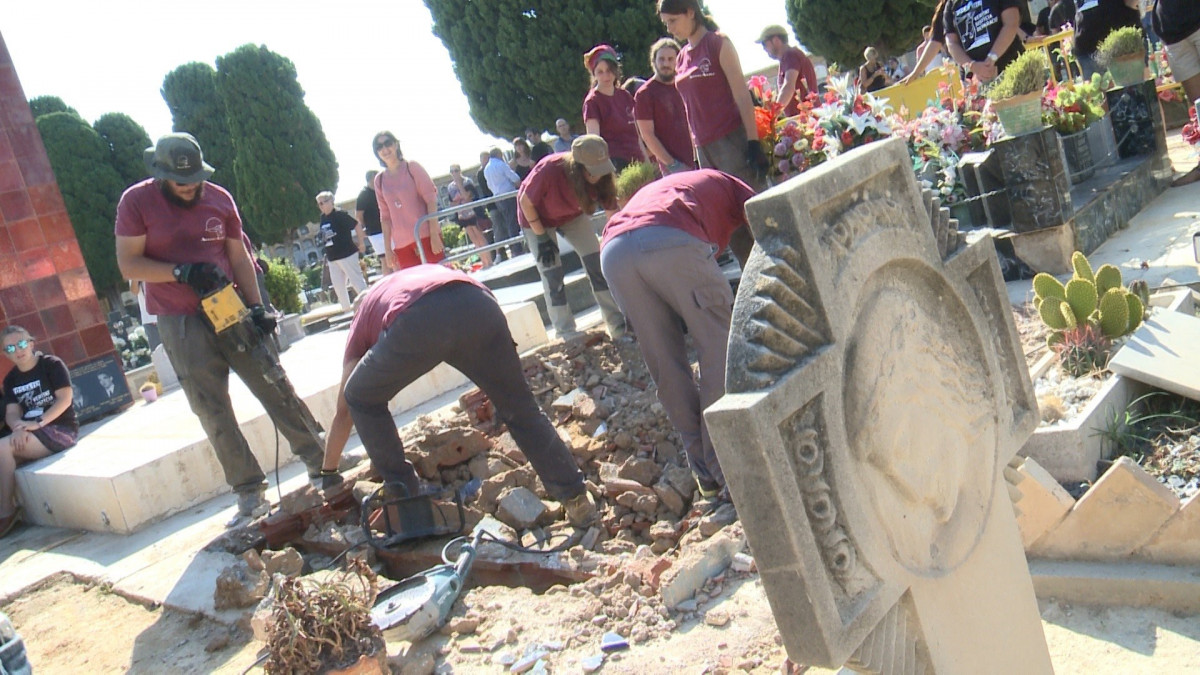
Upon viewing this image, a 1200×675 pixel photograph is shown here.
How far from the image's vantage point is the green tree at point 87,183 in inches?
1217

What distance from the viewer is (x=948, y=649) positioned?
5.96ft

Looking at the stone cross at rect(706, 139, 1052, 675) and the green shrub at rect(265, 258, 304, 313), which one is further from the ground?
the green shrub at rect(265, 258, 304, 313)

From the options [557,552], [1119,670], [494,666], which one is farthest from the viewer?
[557,552]

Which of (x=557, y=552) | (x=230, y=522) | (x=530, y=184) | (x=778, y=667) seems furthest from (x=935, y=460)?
(x=530, y=184)

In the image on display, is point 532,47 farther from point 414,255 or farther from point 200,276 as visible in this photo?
point 200,276

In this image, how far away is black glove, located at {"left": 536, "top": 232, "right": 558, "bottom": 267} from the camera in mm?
6535

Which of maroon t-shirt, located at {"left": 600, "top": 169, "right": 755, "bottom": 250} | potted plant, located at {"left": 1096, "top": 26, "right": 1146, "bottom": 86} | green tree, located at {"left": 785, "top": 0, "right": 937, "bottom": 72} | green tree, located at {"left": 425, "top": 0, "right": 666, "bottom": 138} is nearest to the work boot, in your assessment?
maroon t-shirt, located at {"left": 600, "top": 169, "right": 755, "bottom": 250}

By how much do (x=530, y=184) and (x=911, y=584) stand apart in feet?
14.9

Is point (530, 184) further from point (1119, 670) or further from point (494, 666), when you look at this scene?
point (1119, 670)

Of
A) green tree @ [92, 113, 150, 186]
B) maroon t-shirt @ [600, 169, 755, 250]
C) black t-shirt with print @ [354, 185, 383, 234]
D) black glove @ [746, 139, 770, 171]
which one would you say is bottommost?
maroon t-shirt @ [600, 169, 755, 250]

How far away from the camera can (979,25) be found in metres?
7.39

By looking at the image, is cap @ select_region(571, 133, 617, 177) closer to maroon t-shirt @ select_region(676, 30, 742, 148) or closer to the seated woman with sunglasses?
maroon t-shirt @ select_region(676, 30, 742, 148)

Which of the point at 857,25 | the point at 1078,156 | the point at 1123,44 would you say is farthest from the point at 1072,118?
the point at 857,25

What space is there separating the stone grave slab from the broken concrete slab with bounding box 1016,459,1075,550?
0.69 meters
